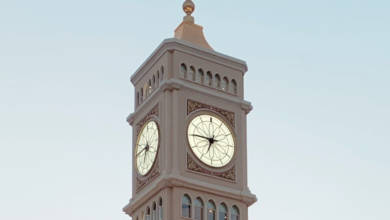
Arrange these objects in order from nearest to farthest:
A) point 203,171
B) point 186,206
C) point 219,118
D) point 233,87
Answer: point 186,206 → point 203,171 → point 219,118 → point 233,87

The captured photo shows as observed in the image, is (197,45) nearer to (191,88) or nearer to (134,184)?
(191,88)

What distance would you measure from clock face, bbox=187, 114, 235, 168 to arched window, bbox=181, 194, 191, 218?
245 centimetres

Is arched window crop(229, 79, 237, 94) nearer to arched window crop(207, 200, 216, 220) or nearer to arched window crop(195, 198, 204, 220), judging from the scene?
arched window crop(207, 200, 216, 220)

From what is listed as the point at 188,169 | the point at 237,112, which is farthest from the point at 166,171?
the point at 237,112

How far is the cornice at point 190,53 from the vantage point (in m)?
75.2

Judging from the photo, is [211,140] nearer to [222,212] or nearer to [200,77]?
[200,77]

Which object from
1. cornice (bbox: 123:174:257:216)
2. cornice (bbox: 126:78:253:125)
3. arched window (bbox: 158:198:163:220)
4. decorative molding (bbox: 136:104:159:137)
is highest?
cornice (bbox: 126:78:253:125)

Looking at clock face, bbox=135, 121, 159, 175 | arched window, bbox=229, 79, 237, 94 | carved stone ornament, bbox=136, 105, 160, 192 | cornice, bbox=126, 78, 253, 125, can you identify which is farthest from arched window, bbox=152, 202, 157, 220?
arched window, bbox=229, 79, 237, 94

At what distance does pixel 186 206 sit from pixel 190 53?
9199 mm

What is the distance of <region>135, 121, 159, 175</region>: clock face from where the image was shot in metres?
74.4

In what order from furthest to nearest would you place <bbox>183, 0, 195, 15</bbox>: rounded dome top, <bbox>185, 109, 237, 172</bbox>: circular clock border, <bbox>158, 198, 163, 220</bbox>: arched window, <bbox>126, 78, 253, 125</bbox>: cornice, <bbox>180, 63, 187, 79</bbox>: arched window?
<bbox>183, 0, 195, 15</bbox>: rounded dome top
<bbox>180, 63, 187, 79</bbox>: arched window
<bbox>126, 78, 253, 125</bbox>: cornice
<bbox>185, 109, 237, 172</bbox>: circular clock border
<bbox>158, 198, 163, 220</bbox>: arched window

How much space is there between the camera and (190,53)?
75.6m

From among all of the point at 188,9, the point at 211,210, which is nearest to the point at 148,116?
the point at 211,210

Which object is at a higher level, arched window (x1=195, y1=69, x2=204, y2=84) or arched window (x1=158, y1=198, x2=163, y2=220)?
arched window (x1=195, y1=69, x2=204, y2=84)
